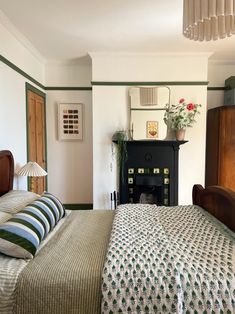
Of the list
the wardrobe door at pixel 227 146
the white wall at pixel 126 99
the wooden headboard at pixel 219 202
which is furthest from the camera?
the white wall at pixel 126 99

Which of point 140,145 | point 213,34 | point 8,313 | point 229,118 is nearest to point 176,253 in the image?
point 8,313

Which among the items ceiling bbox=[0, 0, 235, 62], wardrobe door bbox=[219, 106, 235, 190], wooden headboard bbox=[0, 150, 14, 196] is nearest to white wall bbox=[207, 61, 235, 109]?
ceiling bbox=[0, 0, 235, 62]

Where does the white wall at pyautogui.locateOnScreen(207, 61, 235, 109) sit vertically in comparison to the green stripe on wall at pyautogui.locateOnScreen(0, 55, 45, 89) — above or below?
above

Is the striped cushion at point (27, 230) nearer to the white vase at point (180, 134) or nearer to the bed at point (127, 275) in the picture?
the bed at point (127, 275)

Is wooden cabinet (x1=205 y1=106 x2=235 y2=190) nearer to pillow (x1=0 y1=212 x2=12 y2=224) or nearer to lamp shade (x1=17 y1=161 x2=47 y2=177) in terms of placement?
lamp shade (x1=17 y1=161 x2=47 y2=177)

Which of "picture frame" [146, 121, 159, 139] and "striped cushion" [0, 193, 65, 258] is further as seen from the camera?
"picture frame" [146, 121, 159, 139]

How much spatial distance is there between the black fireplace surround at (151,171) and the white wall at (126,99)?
21 centimetres

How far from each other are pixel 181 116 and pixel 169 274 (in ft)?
9.30

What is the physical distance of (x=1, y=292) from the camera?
115 cm

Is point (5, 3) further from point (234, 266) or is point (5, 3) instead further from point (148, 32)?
point (234, 266)

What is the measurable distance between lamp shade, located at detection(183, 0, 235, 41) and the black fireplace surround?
2027 millimetres

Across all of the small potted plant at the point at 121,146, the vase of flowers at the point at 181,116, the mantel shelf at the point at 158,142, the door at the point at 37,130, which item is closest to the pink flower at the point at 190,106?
the vase of flowers at the point at 181,116

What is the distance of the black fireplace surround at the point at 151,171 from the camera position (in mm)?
3717

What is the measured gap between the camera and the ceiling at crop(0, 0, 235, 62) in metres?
2.39
